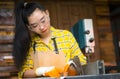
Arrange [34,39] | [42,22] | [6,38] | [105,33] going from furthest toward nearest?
[105,33] → [6,38] → [34,39] → [42,22]

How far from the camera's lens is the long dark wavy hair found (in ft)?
7.59

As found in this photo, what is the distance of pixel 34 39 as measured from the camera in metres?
2.48

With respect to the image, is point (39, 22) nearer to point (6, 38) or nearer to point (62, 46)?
point (62, 46)

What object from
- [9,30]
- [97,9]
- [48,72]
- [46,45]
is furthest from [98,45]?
[48,72]

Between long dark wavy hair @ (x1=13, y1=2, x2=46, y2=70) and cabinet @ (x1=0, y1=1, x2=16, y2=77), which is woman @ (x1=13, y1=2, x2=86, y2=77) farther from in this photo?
cabinet @ (x1=0, y1=1, x2=16, y2=77)

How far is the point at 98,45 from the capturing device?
5.02 m

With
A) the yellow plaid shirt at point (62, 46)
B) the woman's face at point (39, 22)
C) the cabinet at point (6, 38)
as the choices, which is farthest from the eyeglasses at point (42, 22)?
the cabinet at point (6, 38)

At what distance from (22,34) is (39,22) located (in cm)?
15

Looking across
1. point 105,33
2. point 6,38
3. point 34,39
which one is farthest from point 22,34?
point 105,33

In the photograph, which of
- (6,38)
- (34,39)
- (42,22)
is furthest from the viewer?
(6,38)

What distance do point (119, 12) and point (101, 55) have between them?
29.4 inches

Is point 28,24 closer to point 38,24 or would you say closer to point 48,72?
point 38,24

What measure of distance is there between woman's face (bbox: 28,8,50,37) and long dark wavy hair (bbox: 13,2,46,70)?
0.03 m

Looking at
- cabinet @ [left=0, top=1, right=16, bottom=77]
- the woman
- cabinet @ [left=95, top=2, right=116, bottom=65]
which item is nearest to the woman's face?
the woman
